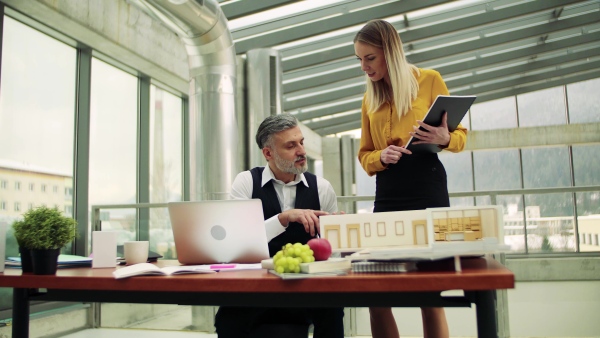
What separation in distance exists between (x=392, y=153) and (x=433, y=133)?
0.16 m

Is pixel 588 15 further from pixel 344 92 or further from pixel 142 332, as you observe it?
pixel 142 332

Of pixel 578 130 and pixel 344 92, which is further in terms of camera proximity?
pixel 578 130

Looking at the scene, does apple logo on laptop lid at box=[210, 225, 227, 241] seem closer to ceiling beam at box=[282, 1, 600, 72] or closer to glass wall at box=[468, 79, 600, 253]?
ceiling beam at box=[282, 1, 600, 72]

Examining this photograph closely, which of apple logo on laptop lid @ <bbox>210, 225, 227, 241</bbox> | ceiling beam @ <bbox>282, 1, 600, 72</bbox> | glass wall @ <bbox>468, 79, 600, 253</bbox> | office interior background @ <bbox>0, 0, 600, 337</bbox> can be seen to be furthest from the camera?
glass wall @ <bbox>468, 79, 600, 253</bbox>

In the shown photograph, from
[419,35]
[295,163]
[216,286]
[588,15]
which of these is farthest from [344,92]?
[216,286]

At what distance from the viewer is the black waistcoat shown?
2.05 metres

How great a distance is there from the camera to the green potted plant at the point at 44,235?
1450mm

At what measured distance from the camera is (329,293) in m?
1.12

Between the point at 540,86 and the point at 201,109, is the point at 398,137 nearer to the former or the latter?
the point at 201,109

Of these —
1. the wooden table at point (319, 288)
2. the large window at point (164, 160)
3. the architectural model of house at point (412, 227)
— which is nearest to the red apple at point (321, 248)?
the architectural model of house at point (412, 227)

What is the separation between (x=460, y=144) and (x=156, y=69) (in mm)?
3985

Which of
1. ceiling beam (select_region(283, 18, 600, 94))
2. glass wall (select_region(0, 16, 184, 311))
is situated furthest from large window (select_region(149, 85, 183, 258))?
ceiling beam (select_region(283, 18, 600, 94))

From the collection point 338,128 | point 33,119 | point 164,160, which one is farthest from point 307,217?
point 338,128

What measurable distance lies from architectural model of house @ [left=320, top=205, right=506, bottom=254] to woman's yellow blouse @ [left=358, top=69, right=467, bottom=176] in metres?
0.54
